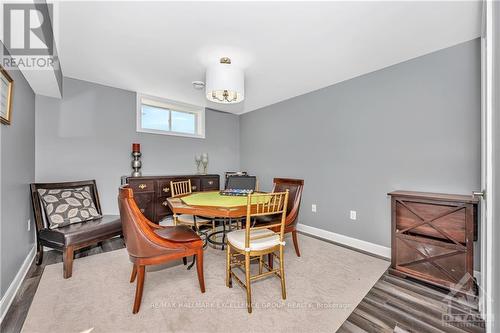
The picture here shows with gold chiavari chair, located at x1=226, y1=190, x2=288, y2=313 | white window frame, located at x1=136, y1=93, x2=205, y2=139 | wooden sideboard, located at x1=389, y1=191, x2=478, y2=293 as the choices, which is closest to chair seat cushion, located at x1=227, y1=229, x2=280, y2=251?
gold chiavari chair, located at x1=226, y1=190, x2=288, y2=313

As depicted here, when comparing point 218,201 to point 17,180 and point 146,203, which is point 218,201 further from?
point 17,180

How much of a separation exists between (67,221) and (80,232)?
1.39 feet

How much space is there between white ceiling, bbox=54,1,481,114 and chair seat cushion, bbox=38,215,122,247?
1.99 meters

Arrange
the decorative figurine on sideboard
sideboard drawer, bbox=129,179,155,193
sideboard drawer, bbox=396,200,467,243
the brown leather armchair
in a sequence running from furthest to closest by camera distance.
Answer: the decorative figurine on sideboard → sideboard drawer, bbox=129,179,155,193 → sideboard drawer, bbox=396,200,467,243 → the brown leather armchair

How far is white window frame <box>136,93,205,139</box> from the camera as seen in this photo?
3.72 meters

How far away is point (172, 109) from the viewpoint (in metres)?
4.23

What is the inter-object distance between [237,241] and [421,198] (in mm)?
1863

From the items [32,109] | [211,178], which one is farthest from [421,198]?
[32,109]

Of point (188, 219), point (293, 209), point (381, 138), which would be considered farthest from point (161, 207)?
point (381, 138)

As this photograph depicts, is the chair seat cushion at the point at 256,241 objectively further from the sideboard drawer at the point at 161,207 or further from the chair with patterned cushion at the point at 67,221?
the sideboard drawer at the point at 161,207

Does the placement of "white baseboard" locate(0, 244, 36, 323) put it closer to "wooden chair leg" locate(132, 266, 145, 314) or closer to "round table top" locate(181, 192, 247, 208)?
"wooden chair leg" locate(132, 266, 145, 314)

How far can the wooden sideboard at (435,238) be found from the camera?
185 centimetres

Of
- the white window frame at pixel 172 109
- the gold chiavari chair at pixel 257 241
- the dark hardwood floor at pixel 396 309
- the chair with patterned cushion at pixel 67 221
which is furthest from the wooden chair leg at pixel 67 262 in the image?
the white window frame at pixel 172 109

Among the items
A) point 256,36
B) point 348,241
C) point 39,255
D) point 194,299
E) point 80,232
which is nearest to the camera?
point 194,299
